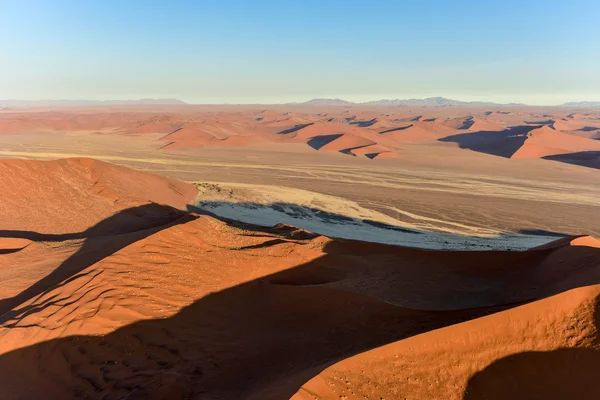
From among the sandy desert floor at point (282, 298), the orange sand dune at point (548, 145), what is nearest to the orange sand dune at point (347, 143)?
the orange sand dune at point (548, 145)

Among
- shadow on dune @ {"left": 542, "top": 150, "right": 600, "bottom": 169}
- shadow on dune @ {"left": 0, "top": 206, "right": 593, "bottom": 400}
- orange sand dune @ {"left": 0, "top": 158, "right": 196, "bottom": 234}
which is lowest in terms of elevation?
shadow on dune @ {"left": 0, "top": 206, "right": 593, "bottom": 400}

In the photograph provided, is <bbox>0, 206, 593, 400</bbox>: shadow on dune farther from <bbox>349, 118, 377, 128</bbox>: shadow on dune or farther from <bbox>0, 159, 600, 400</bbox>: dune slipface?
<bbox>349, 118, 377, 128</bbox>: shadow on dune

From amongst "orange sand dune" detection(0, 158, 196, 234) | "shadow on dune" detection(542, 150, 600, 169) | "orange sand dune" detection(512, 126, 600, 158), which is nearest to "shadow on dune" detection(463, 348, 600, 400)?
"orange sand dune" detection(0, 158, 196, 234)

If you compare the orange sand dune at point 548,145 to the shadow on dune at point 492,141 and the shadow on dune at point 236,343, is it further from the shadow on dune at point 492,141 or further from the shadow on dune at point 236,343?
the shadow on dune at point 236,343

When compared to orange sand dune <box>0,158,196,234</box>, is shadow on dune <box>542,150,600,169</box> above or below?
above

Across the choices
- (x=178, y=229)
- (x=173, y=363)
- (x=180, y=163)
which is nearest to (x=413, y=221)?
(x=178, y=229)

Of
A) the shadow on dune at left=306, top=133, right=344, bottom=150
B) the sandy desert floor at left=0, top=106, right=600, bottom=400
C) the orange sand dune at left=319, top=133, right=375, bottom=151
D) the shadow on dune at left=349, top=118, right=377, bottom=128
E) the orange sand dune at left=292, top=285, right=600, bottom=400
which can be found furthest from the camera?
the shadow on dune at left=349, top=118, right=377, bottom=128

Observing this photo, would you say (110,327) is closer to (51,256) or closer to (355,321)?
(355,321)

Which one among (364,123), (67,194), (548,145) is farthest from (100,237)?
(364,123)

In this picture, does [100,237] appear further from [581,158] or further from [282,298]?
[581,158]
